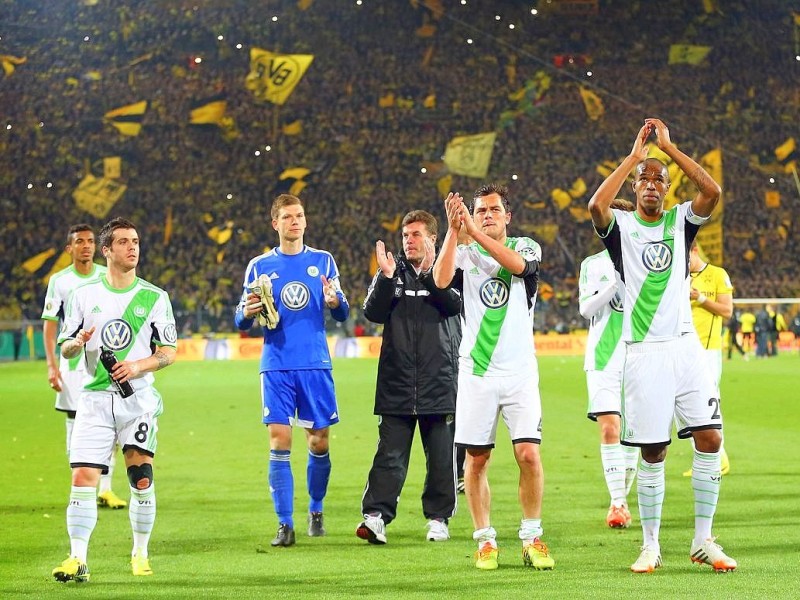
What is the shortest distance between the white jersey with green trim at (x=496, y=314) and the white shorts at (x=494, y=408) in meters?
0.06

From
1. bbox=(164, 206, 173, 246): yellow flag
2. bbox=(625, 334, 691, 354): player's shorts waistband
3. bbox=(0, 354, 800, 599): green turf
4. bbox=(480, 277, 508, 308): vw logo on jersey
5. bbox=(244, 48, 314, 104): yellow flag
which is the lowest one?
bbox=(0, 354, 800, 599): green turf

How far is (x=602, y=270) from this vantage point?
8453 mm

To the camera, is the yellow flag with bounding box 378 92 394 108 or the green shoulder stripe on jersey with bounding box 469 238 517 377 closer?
the green shoulder stripe on jersey with bounding box 469 238 517 377

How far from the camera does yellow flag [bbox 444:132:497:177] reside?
4528 cm

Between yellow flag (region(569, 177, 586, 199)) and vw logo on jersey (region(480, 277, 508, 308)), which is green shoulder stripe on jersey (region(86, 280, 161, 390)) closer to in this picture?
vw logo on jersey (region(480, 277, 508, 308))

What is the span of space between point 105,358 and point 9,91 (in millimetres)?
42077

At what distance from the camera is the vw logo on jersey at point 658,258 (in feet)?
21.4

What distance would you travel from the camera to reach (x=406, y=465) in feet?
26.8

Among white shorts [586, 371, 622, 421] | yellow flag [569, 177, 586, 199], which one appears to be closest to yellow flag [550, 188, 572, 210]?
yellow flag [569, 177, 586, 199]

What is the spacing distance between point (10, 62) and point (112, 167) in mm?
5787

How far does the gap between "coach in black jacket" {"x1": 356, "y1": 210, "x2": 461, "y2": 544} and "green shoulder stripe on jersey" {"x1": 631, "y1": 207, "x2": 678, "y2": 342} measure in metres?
1.63

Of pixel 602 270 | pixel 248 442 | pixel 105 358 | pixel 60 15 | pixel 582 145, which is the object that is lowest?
pixel 248 442

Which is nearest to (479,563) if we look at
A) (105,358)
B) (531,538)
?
(531,538)

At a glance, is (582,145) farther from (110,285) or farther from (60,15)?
(110,285)
